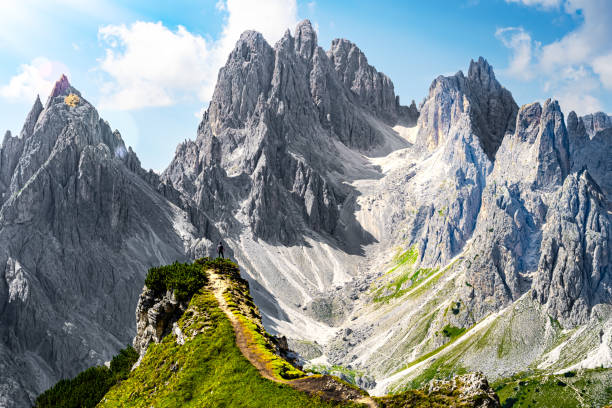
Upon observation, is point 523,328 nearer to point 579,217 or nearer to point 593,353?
point 593,353

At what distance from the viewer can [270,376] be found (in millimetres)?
28984

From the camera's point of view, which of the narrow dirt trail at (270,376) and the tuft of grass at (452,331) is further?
the tuft of grass at (452,331)

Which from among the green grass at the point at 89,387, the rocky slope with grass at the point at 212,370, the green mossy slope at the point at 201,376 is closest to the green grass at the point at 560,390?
the rocky slope with grass at the point at 212,370

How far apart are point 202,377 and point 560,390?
415ft

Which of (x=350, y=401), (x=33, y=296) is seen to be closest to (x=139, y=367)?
(x=350, y=401)

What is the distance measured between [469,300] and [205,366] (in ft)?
596

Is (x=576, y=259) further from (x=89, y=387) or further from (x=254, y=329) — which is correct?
(x=89, y=387)

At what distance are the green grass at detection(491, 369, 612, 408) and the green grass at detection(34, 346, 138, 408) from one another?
4547 inches

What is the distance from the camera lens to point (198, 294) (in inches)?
1574

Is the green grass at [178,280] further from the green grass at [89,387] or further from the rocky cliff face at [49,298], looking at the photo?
the rocky cliff face at [49,298]

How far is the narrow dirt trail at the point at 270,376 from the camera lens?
25.5m

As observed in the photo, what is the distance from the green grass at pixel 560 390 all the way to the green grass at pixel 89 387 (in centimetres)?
11548

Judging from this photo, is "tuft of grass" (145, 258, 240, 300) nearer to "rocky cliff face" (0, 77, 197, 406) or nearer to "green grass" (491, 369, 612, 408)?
"green grass" (491, 369, 612, 408)

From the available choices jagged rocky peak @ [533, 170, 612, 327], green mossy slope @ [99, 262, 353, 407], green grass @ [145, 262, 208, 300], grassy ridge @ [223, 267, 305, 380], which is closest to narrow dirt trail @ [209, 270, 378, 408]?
grassy ridge @ [223, 267, 305, 380]
